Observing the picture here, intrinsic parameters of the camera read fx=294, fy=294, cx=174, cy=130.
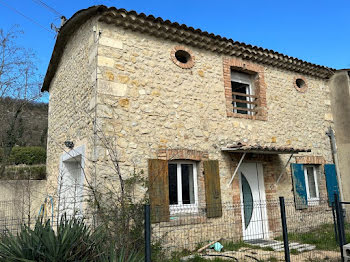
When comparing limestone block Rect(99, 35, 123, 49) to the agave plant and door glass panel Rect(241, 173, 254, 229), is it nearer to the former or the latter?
the agave plant

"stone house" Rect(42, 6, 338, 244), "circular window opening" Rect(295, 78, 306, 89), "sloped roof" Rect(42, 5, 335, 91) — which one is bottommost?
"stone house" Rect(42, 6, 338, 244)

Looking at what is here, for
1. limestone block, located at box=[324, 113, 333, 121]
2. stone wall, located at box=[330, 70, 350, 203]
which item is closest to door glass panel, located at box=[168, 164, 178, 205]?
stone wall, located at box=[330, 70, 350, 203]

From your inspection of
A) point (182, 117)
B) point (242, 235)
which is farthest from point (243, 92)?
point (242, 235)

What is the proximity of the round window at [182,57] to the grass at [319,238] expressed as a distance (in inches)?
193

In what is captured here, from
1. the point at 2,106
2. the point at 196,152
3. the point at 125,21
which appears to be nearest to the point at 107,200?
the point at 196,152

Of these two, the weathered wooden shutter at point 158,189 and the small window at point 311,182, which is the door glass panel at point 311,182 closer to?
the small window at point 311,182

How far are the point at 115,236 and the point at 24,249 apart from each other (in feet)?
4.76

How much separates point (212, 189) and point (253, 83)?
11.8 feet

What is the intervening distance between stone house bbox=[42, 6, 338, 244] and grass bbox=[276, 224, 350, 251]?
25.6 inches

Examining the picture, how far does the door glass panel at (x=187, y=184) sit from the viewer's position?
21.6 ft

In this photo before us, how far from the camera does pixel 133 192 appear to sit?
5703 millimetres

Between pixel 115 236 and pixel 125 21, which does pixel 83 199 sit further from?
pixel 125 21

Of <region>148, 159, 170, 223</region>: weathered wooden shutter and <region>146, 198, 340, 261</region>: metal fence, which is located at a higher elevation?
<region>148, 159, 170, 223</region>: weathered wooden shutter

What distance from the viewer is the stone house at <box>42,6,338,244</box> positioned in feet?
19.7
